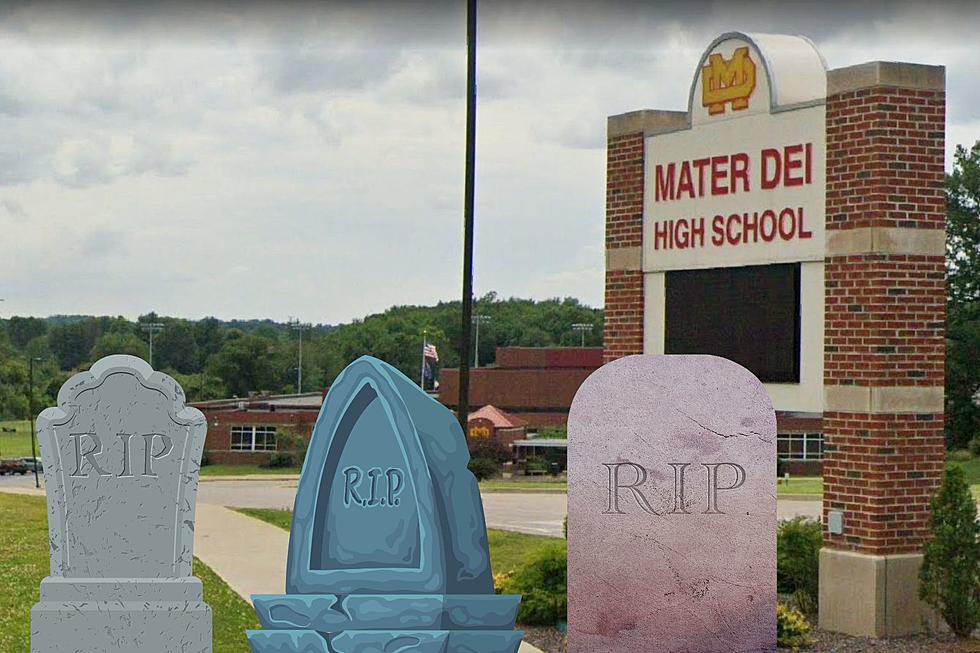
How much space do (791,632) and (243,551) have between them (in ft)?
40.3

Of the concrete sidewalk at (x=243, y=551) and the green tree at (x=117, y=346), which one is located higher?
the green tree at (x=117, y=346)

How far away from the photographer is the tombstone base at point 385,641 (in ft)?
28.1

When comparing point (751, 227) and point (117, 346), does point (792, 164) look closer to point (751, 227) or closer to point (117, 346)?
point (751, 227)

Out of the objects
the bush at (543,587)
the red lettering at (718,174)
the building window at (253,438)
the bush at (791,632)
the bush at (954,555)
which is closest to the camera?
the bush at (791,632)

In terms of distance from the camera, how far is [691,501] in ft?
32.3

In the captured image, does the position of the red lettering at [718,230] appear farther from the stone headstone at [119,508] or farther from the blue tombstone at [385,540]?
the stone headstone at [119,508]

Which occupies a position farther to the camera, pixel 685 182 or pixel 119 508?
pixel 685 182

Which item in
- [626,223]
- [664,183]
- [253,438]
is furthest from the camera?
[253,438]

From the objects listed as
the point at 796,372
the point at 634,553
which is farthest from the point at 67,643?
the point at 796,372

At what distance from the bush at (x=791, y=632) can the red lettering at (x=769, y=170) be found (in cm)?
421

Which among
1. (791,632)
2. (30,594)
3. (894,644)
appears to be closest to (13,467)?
(30,594)

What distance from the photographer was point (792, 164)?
14.3m

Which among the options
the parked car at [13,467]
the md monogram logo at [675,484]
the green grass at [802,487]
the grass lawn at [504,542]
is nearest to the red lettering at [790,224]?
the md monogram logo at [675,484]

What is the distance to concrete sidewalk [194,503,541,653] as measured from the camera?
18797 mm
